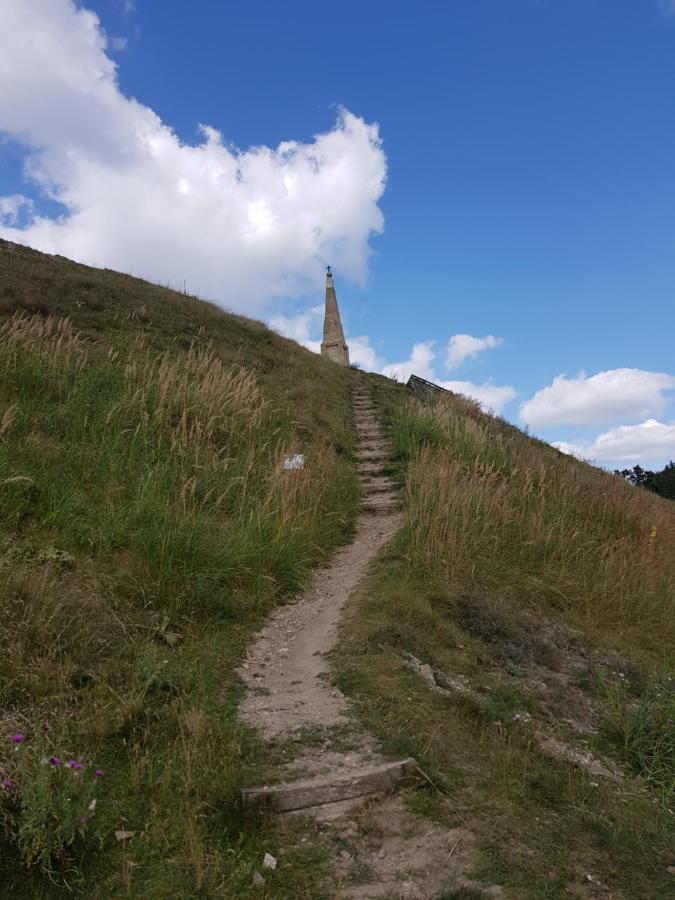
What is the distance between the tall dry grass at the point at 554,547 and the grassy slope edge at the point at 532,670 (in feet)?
0.07

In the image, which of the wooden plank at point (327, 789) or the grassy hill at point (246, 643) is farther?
the wooden plank at point (327, 789)

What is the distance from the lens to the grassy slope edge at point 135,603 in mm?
Result: 2508

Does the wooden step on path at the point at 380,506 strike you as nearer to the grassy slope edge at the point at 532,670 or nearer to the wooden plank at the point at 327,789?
the grassy slope edge at the point at 532,670

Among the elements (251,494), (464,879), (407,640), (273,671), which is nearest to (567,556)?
(407,640)

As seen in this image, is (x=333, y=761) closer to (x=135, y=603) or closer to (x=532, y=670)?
(x=135, y=603)

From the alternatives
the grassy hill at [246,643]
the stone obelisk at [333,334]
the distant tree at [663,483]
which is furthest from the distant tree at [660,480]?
the grassy hill at [246,643]

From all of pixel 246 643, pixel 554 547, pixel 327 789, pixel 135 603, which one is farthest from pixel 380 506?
pixel 327 789

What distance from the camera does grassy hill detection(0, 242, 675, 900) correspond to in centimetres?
260

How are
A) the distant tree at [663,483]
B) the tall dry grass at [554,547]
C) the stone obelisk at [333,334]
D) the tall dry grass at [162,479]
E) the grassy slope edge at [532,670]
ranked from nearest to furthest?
the grassy slope edge at [532,670]
the tall dry grass at [162,479]
the tall dry grass at [554,547]
the stone obelisk at [333,334]
the distant tree at [663,483]

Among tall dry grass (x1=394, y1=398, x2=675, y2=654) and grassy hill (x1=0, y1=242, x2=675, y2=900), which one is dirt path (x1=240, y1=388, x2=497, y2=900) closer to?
grassy hill (x1=0, y1=242, x2=675, y2=900)

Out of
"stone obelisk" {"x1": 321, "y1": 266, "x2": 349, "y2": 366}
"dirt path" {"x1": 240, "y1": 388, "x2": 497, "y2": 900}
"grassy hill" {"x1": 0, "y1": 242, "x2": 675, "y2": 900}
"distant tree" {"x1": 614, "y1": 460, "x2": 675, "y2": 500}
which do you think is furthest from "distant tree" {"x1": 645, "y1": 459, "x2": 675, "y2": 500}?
"dirt path" {"x1": 240, "y1": 388, "x2": 497, "y2": 900}

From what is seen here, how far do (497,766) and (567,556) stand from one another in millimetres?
4316

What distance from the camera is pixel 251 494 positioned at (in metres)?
7.00

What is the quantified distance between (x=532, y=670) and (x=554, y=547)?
8.51 ft
